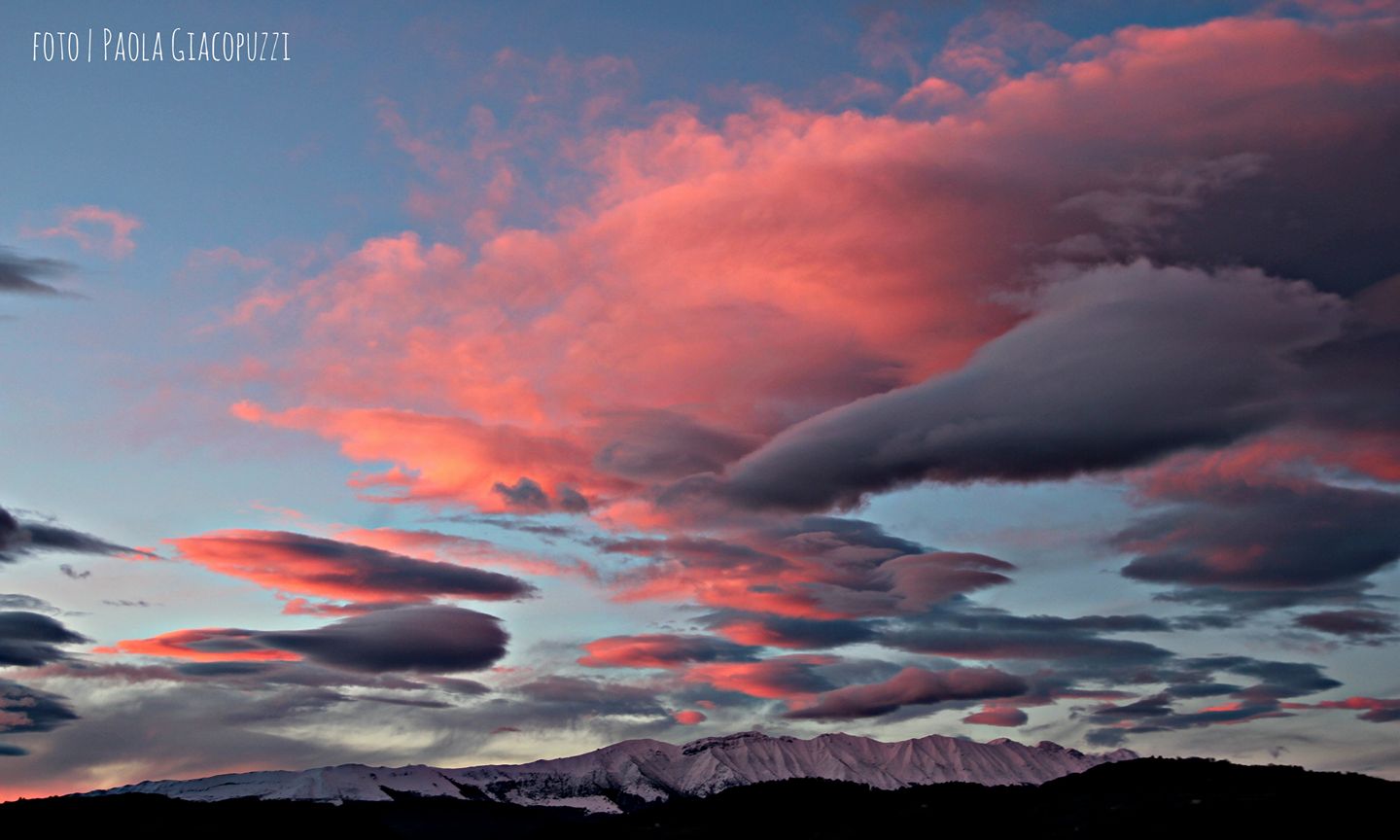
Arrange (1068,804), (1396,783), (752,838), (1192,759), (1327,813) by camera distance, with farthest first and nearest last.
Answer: (752,838)
(1192,759)
(1068,804)
(1396,783)
(1327,813)

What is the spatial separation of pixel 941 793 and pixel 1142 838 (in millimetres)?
59521

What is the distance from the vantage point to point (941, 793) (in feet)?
618

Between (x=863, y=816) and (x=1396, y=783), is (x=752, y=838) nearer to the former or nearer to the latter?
(x=863, y=816)

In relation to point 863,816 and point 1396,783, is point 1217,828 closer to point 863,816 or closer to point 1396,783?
point 1396,783

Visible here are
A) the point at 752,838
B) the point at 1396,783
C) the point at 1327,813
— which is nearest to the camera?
the point at 1327,813

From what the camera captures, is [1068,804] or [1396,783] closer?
[1396,783]

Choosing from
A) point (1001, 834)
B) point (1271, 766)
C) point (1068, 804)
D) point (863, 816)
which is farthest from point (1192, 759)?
point (863, 816)

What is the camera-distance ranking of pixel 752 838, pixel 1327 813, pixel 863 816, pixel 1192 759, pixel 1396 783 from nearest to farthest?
pixel 1327 813
pixel 1396 783
pixel 1192 759
pixel 863 816
pixel 752 838

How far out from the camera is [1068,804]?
154 m

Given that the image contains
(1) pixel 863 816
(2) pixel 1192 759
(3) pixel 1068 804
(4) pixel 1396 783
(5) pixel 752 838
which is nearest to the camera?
(4) pixel 1396 783

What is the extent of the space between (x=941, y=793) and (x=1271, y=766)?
169 ft

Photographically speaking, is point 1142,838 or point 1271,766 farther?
point 1271,766

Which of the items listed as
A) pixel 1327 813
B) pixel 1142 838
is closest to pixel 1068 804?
pixel 1142 838

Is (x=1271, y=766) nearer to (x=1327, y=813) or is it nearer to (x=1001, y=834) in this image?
(x=1327, y=813)
